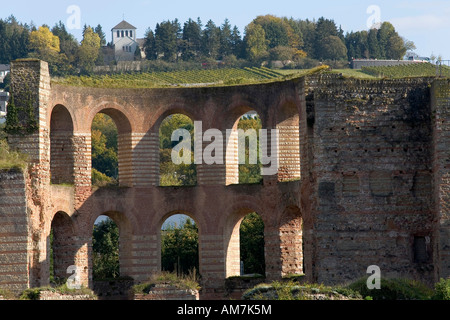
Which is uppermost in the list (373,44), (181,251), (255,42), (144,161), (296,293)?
(255,42)

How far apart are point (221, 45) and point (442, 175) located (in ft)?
259

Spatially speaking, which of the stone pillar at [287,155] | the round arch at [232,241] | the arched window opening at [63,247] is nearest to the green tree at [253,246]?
the round arch at [232,241]

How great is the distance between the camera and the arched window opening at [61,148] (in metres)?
40.5

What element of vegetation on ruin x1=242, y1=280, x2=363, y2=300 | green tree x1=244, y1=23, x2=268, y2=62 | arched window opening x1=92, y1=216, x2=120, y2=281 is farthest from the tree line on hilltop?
vegetation on ruin x1=242, y1=280, x2=363, y2=300

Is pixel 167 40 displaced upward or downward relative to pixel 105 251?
upward

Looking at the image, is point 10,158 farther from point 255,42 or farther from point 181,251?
point 255,42

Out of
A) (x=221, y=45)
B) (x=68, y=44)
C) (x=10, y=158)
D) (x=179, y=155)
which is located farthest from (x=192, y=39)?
(x=10, y=158)

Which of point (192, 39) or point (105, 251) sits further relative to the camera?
point (192, 39)

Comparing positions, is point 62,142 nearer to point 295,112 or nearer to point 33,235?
point 33,235

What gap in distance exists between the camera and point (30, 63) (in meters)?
38.1

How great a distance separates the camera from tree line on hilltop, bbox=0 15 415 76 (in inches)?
4267

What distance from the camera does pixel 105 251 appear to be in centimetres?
5178

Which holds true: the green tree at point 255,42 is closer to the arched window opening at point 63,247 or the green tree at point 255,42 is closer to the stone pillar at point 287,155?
the stone pillar at point 287,155

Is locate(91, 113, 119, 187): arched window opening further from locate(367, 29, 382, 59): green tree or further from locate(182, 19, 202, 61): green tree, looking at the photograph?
locate(367, 29, 382, 59): green tree
